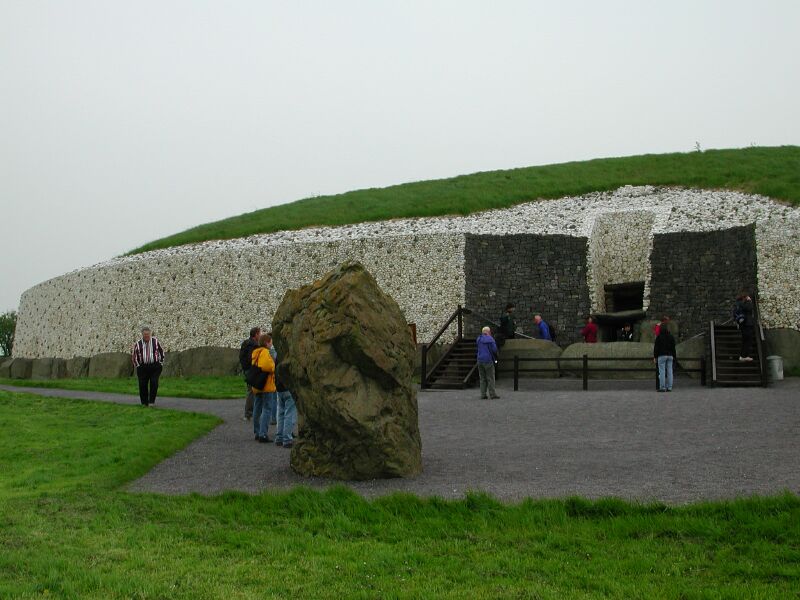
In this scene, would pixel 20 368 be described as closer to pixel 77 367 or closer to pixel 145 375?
pixel 77 367

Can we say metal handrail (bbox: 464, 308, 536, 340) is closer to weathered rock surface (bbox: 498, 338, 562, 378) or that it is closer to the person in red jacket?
weathered rock surface (bbox: 498, 338, 562, 378)

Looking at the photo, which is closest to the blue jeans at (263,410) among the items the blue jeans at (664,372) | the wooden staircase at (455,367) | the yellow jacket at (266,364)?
the yellow jacket at (266,364)

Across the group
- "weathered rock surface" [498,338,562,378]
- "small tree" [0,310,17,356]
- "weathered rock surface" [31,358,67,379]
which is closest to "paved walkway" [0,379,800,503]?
"weathered rock surface" [498,338,562,378]

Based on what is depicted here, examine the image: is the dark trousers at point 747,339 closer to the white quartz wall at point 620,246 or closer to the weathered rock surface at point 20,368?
the white quartz wall at point 620,246

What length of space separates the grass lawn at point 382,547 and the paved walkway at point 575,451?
2.59 feet

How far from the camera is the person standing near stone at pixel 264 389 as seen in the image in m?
13.1

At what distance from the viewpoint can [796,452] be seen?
424 inches

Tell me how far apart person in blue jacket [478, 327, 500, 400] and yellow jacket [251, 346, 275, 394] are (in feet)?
21.7

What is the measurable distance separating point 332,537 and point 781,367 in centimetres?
1666

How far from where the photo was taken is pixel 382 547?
7191mm

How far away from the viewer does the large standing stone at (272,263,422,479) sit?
33.0ft

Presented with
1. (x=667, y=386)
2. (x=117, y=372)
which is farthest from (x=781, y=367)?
(x=117, y=372)

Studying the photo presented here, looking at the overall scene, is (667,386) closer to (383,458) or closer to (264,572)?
(383,458)

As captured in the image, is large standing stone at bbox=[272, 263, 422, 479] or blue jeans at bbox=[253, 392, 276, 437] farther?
blue jeans at bbox=[253, 392, 276, 437]
